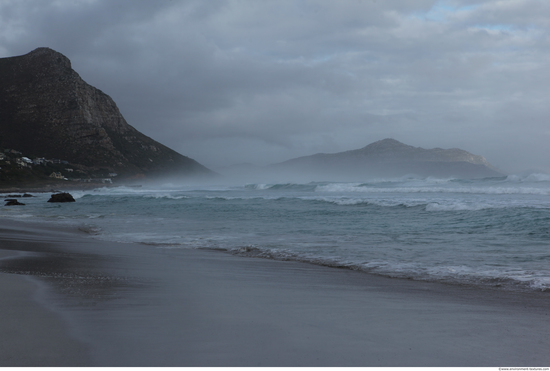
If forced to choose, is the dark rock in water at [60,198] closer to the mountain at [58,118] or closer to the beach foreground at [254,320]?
the beach foreground at [254,320]

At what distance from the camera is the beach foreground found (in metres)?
2.73

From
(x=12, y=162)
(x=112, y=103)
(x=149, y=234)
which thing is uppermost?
(x=112, y=103)

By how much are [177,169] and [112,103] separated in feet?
83.6

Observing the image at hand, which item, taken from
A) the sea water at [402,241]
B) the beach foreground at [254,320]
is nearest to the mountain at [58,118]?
the sea water at [402,241]

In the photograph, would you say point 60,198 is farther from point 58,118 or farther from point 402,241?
point 58,118

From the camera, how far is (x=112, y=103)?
4469 inches

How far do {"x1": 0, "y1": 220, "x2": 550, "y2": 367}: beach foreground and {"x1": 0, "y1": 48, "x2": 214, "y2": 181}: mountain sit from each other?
273 feet

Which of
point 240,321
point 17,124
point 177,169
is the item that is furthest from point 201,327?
point 177,169

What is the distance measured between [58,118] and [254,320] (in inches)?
3808

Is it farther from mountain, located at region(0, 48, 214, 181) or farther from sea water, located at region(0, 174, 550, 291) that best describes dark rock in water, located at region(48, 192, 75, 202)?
mountain, located at region(0, 48, 214, 181)

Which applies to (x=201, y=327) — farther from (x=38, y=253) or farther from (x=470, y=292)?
(x=38, y=253)

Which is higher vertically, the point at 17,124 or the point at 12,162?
the point at 17,124

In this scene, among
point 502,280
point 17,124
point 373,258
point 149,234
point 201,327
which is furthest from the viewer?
point 17,124

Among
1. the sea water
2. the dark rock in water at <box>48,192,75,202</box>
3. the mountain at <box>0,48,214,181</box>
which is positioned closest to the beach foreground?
the sea water
